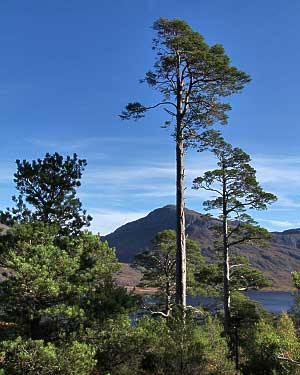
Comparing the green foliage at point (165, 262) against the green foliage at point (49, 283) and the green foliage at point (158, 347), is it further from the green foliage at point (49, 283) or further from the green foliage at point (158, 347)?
the green foliage at point (49, 283)

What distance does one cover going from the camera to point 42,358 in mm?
9891

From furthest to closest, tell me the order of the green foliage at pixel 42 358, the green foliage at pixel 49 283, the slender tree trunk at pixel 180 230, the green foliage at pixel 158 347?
the slender tree trunk at pixel 180 230 → the green foliage at pixel 158 347 → the green foliage at pixel 49 283 → the green foliage at pixel 42 358

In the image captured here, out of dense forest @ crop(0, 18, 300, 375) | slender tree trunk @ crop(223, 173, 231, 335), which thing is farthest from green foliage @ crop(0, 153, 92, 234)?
slender tree trunk @ crop(223, 173, 231, 335)

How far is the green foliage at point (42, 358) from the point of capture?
987 cm

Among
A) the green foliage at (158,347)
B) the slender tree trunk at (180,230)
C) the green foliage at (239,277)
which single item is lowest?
the green foliage at (158,347)

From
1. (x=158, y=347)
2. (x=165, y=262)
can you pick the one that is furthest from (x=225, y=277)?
(x=158, y=347)

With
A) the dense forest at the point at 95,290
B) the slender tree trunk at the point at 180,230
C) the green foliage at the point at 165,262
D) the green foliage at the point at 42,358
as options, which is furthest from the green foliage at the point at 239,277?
the green foliage at the point at 42,358

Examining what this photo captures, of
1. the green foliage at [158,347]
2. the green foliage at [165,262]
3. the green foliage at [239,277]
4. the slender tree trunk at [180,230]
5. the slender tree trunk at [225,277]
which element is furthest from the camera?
the green foliage at [165,262]

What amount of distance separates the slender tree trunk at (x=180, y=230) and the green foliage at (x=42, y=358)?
5003 millimetres

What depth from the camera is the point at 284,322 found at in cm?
2881

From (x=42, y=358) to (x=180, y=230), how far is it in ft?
22.8

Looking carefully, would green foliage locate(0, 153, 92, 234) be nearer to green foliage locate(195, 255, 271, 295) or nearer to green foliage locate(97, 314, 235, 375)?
green foliage locate(97, 314, 235, 375)

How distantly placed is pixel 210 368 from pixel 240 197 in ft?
37.8

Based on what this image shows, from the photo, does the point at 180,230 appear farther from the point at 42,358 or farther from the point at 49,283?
the point at 42,358
